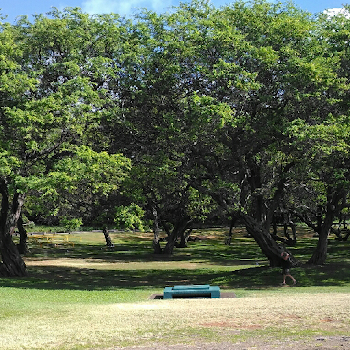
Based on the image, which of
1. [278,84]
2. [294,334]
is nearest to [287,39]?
[278,84]

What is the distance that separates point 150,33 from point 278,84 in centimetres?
Result: 608

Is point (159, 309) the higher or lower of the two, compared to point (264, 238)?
lower

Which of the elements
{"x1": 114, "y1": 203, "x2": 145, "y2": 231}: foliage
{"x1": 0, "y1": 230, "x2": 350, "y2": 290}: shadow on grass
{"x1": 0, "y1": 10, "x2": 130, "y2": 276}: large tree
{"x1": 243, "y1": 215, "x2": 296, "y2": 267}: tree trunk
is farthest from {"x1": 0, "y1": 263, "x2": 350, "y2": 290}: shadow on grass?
{"x1": 0, "y1": 10, "x2": 130, "y2": 276}: large tree

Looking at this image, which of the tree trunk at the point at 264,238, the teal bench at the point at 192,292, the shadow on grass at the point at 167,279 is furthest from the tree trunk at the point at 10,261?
the tree trunk at the point at 264,238

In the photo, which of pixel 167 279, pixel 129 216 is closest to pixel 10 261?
pixel 129 216

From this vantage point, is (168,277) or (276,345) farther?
(168,277)

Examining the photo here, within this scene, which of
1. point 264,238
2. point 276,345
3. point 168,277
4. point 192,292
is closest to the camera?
point 276,345

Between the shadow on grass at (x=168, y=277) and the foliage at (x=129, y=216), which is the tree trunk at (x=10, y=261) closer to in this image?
the shadow on grass at (x=168, y=277)

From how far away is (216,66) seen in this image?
67.8 ft

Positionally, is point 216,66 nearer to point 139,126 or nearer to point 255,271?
point 139,126

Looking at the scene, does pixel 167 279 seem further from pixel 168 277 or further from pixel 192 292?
pixel 192 292

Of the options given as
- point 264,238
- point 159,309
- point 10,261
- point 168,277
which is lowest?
point 168,277

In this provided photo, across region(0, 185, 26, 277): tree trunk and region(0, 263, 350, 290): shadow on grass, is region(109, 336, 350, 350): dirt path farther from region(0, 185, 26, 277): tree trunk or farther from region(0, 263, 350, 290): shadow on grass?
region(0, 185, 26, 277): tree trunk

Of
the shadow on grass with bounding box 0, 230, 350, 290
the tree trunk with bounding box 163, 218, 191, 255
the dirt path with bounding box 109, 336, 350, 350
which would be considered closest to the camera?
the dirt path with bounding box 109, 336, 350, 350
